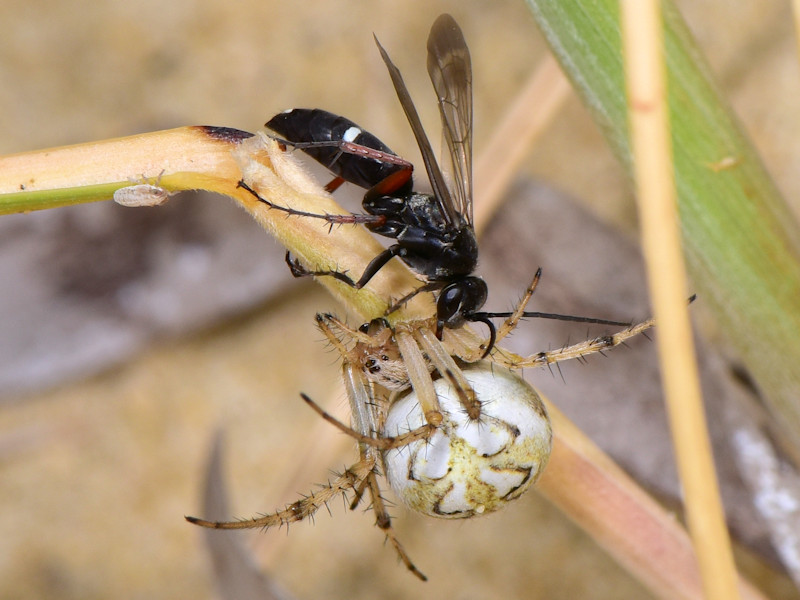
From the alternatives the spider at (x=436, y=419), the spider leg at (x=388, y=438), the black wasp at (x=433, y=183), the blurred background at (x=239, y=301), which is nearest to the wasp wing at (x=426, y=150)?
the black wasp at (x=433, y=183)

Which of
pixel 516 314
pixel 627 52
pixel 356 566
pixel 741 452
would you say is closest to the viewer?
pixel 627 52

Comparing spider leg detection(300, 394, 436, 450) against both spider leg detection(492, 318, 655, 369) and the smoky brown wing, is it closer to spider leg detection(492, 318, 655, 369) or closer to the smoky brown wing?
spider leg detection(492, 318, 655, 369)

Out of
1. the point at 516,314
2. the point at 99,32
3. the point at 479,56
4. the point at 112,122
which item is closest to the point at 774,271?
the point at 516,314

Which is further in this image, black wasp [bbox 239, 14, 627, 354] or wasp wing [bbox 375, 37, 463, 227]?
black wasp [bbox 239, 14, 627, 354]

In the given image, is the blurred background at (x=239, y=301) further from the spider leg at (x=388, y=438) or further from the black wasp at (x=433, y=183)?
the spider leg at (x=388, y=438)

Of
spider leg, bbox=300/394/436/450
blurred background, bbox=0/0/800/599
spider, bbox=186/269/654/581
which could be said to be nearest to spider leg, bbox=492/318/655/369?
spider, bbox=186/269/654/581

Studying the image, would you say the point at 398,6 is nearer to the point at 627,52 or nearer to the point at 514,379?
the point at 514,379

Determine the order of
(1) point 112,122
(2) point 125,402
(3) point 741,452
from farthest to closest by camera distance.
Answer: (1) point 112,122
(2) point 125,402
(3) point 741,452
